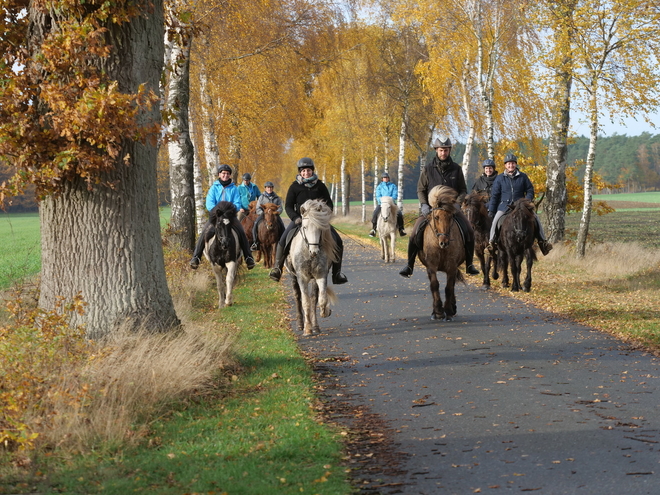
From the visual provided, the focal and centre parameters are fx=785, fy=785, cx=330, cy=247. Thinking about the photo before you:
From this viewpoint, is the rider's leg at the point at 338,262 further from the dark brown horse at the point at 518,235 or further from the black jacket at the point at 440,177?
the dark brown horse at the point at 518,235

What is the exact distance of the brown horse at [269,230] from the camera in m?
19.9

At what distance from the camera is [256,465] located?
5.73 metres

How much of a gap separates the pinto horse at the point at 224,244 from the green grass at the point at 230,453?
6.01 metres

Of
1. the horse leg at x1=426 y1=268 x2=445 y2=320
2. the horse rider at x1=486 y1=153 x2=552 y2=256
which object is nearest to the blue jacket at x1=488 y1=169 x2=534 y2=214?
the horse rider at x1=486 y1=153 x2=552 y2=256

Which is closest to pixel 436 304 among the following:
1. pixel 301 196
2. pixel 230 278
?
pixel 301 196

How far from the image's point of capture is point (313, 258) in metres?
11.6

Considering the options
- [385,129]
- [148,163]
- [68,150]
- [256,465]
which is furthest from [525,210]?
[385,129]

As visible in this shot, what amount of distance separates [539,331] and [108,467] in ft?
23.5

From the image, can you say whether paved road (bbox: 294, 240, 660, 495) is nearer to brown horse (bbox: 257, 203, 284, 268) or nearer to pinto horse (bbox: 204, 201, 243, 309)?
pinto horse (bbox: 204, 201, 243, 309)

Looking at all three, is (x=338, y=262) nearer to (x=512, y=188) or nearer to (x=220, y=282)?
(x=220, y=282)

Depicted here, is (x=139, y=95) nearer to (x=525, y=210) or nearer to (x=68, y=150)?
(x=68, y=150)

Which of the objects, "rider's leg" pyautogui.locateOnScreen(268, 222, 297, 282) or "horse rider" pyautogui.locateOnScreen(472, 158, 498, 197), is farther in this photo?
"horse rider" pyautogui.locateOnScreen(472, 158, 498, 197)

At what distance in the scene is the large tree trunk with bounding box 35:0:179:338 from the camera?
28.7 feet

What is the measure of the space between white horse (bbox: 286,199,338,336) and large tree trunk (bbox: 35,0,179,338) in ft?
9.71
